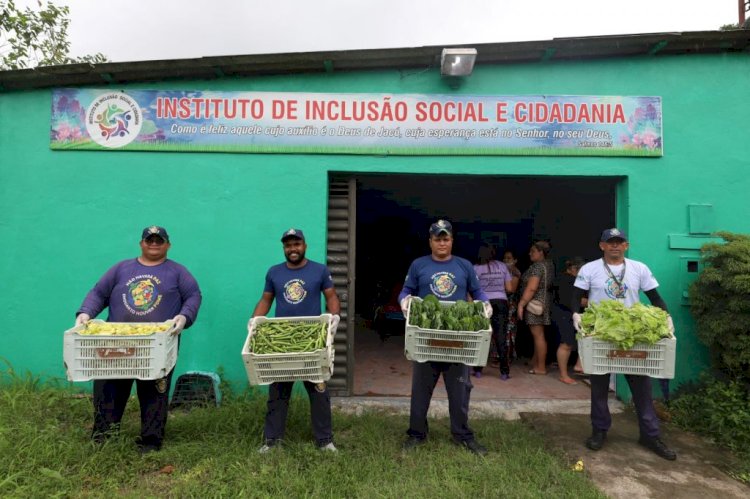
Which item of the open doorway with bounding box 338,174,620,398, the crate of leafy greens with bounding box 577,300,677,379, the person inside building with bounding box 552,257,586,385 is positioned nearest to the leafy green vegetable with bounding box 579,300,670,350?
the crate of leafy greens with bounding box 577,300,677,379

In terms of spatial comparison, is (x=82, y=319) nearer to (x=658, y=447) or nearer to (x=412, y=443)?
(x=412, y=443)

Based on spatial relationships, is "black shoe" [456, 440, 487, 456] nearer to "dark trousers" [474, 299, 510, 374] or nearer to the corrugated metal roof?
"dark trousers" [474, 299, 510, 374]

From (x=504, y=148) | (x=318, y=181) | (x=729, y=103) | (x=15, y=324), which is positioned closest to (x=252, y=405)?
(x=318, y=181)

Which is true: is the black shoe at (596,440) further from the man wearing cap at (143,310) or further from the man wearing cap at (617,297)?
the man wearing cap at (143,310)

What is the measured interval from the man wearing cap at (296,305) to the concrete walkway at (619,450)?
1.17 m

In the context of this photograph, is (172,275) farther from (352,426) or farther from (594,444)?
(594,444)

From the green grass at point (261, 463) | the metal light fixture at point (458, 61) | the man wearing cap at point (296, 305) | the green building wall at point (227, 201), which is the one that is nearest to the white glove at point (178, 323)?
the man wearing cap at point (296, 305)

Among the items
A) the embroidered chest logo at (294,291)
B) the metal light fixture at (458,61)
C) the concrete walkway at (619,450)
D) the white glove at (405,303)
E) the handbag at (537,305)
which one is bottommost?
the concrete walkway at (619,450)

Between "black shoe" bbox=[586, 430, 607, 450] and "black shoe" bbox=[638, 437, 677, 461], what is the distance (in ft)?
1.19

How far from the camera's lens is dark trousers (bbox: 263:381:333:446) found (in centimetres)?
371

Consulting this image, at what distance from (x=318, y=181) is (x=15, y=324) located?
3889 millimetres

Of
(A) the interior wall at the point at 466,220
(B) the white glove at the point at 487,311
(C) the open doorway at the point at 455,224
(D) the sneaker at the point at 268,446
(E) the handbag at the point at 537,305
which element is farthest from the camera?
(A) the interior wall at the point at 466,220

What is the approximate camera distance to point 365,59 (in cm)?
502

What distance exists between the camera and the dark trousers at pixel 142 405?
369 cm
